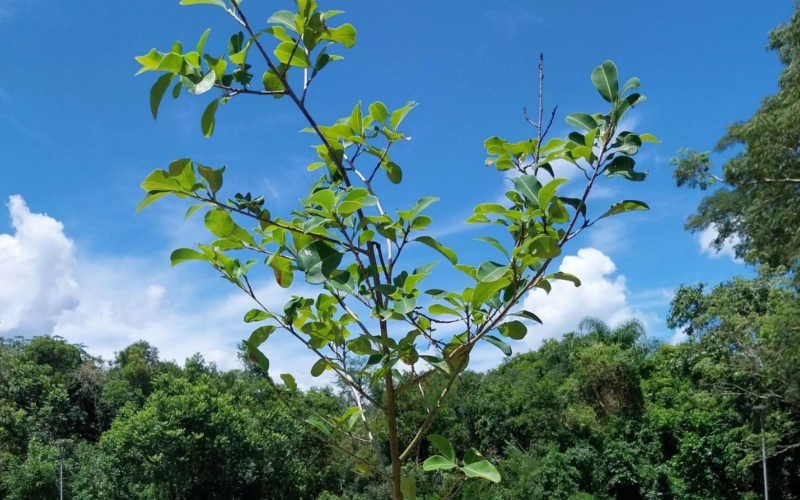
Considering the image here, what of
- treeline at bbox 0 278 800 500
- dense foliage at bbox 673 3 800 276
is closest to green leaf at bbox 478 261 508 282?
dense foliage at bbox 673 3 800 276

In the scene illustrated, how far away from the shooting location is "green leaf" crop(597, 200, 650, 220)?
0.61 meters

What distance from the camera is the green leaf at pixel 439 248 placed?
65 cm

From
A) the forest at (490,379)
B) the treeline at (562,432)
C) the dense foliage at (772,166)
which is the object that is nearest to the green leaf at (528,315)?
the forest at (490,379)

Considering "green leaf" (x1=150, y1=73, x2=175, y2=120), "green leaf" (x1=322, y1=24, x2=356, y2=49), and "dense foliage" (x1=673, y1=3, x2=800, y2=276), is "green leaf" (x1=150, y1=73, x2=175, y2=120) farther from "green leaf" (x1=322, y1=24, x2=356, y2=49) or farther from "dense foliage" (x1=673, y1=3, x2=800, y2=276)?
"dense foliage" (x1=673, y1=3, x2=800, y2=276)

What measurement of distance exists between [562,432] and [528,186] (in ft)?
33.7

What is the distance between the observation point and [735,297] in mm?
9383

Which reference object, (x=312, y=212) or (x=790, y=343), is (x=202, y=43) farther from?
(x=790, y=343)

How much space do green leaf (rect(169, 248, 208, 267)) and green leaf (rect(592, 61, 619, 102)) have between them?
1.56 feet

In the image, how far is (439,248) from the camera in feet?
2.14

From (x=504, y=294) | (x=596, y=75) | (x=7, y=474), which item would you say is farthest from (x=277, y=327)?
(x=7, y=474)

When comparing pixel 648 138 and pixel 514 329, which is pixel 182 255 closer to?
pixel 514 329

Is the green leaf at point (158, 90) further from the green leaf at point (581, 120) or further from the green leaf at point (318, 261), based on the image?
the green leaf at point (581, 120)

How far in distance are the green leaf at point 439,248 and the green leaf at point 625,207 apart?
6.3 inches

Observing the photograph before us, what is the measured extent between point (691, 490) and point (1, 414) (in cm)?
1538
